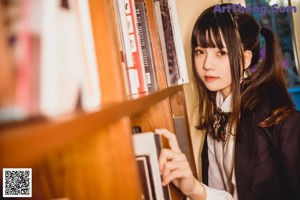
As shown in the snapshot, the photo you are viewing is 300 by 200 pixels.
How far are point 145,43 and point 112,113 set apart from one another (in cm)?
58

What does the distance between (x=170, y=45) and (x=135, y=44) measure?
367mm

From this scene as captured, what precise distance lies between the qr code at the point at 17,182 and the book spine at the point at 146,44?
17.9 inches

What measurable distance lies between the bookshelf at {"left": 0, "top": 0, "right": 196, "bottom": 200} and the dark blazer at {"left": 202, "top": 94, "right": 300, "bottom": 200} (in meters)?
0.86

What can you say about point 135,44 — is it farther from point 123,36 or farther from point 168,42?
point 168,42

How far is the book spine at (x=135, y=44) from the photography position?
779 mm

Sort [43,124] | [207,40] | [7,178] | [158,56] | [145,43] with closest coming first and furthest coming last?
[43,124], [7,178], [145,43], [158,56], [207,40]

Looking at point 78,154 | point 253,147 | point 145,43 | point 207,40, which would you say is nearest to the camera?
point 78,154

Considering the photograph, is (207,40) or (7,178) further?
(207,40)

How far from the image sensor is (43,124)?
0.70 ft

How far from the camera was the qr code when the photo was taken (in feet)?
1.92

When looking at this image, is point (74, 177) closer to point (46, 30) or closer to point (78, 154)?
point (78, 154)

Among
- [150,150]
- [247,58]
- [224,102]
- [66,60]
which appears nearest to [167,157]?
[150,150]

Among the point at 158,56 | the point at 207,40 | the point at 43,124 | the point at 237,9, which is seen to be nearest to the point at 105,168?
the point at 43,124

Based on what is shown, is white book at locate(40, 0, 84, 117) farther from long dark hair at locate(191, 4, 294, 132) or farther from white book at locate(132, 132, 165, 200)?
long dark hair at locate(191, 4, 294, 132)
